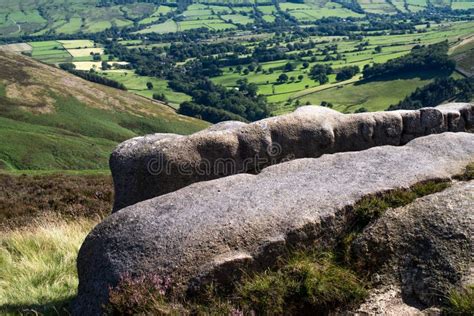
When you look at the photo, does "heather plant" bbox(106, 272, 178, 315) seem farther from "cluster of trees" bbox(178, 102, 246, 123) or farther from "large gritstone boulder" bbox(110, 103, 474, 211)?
"cluster of trees" bbox(178, 102, 246, 123)

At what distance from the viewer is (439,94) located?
→ 6580 inches

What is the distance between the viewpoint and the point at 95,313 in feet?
34.4

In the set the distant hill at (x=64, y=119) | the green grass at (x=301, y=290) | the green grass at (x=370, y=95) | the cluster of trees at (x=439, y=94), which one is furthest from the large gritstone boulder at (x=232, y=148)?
the green grass at (x=370, y=95)

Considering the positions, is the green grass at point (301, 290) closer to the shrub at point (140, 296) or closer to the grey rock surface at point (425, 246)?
the grey rock surface at point (425, 246)

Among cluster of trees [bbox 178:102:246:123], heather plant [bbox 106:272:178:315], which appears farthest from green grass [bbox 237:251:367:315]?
cluster of trees [bbox 178:102:246:123]

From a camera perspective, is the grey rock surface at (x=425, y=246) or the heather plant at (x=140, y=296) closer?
the heather plant at (x=140, y=296)

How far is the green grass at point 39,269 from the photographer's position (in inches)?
491

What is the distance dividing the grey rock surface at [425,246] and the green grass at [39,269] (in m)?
7.16

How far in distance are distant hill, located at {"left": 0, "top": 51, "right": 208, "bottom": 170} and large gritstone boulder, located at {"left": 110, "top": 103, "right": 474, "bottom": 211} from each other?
91.7 meters

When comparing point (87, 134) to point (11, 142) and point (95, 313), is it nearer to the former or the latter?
point (11, 142)

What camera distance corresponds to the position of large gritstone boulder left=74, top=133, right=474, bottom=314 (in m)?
10.7

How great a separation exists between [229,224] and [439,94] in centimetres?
17060

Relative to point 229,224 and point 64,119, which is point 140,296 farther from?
point 64,119

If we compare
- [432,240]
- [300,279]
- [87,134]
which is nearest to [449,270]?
[432,240]
